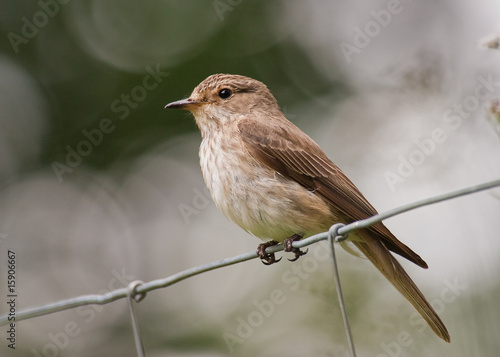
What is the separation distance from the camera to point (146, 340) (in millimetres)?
7984

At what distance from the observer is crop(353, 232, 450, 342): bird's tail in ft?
13.1

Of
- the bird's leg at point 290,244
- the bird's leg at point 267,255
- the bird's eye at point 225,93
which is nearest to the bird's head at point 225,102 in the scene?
the bird's eye at point 225,93

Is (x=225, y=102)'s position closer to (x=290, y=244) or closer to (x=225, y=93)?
(x=225, y=93)

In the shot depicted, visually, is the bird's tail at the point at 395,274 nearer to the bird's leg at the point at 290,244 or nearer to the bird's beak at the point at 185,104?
the bird's leg at the point at 290,244

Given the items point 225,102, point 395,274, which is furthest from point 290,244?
point 225,102

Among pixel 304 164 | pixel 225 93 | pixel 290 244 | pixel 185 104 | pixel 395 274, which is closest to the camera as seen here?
pixel 290 244

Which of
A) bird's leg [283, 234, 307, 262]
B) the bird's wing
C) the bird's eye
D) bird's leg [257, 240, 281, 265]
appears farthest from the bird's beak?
bird's leg [283, 234, 307, 262]

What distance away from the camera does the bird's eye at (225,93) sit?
5387 millimetres

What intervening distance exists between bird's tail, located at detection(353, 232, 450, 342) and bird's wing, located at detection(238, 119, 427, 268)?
0.51ft

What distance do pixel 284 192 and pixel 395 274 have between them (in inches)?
35.1

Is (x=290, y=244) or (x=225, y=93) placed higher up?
(x=225, y=93)

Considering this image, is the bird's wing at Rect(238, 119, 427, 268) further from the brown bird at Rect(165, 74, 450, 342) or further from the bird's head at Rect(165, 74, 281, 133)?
the bird's head at Rect(165, 74, 281, 133)

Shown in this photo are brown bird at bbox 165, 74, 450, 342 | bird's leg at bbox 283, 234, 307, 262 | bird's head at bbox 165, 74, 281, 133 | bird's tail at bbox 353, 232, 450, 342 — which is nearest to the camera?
bird's tail at bbox 353, 232, 450, 342

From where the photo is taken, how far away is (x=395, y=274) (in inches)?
172
